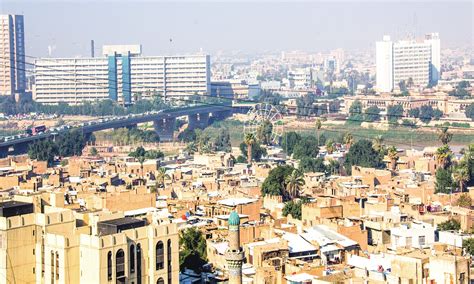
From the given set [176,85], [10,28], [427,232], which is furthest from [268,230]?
[10,28]

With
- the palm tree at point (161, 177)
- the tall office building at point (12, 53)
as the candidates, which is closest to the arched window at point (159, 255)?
the palm tree at point (161, 177)

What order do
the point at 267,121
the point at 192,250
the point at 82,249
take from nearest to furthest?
the point at 82,249 → the point at 192,250 → the point at 267,121

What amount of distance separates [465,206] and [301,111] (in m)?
50.7

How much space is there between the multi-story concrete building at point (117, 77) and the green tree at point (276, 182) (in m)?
58.9

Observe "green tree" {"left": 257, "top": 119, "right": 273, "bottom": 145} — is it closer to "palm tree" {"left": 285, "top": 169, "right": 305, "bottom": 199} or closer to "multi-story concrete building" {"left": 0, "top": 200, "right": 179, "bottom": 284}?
"palm tree" {"left": 285, "top": 169, "right": 305, "bottom": 199}

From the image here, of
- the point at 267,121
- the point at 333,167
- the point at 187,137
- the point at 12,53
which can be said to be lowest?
the point at 187,137

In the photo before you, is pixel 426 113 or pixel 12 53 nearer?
pixel 426 113

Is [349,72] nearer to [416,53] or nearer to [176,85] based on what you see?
[416,53]

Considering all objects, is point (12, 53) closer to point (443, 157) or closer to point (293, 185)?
point (443, 157)

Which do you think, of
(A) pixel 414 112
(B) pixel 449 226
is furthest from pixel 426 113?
(B) pixel 449 226

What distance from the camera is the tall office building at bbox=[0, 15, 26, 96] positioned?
99.3 metres

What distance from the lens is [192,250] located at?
2380cm

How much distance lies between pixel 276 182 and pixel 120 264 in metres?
16.9

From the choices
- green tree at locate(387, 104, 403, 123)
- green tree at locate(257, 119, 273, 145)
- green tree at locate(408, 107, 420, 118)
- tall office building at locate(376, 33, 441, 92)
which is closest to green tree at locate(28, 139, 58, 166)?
green tree at locate(257, 119, 273, 145)
